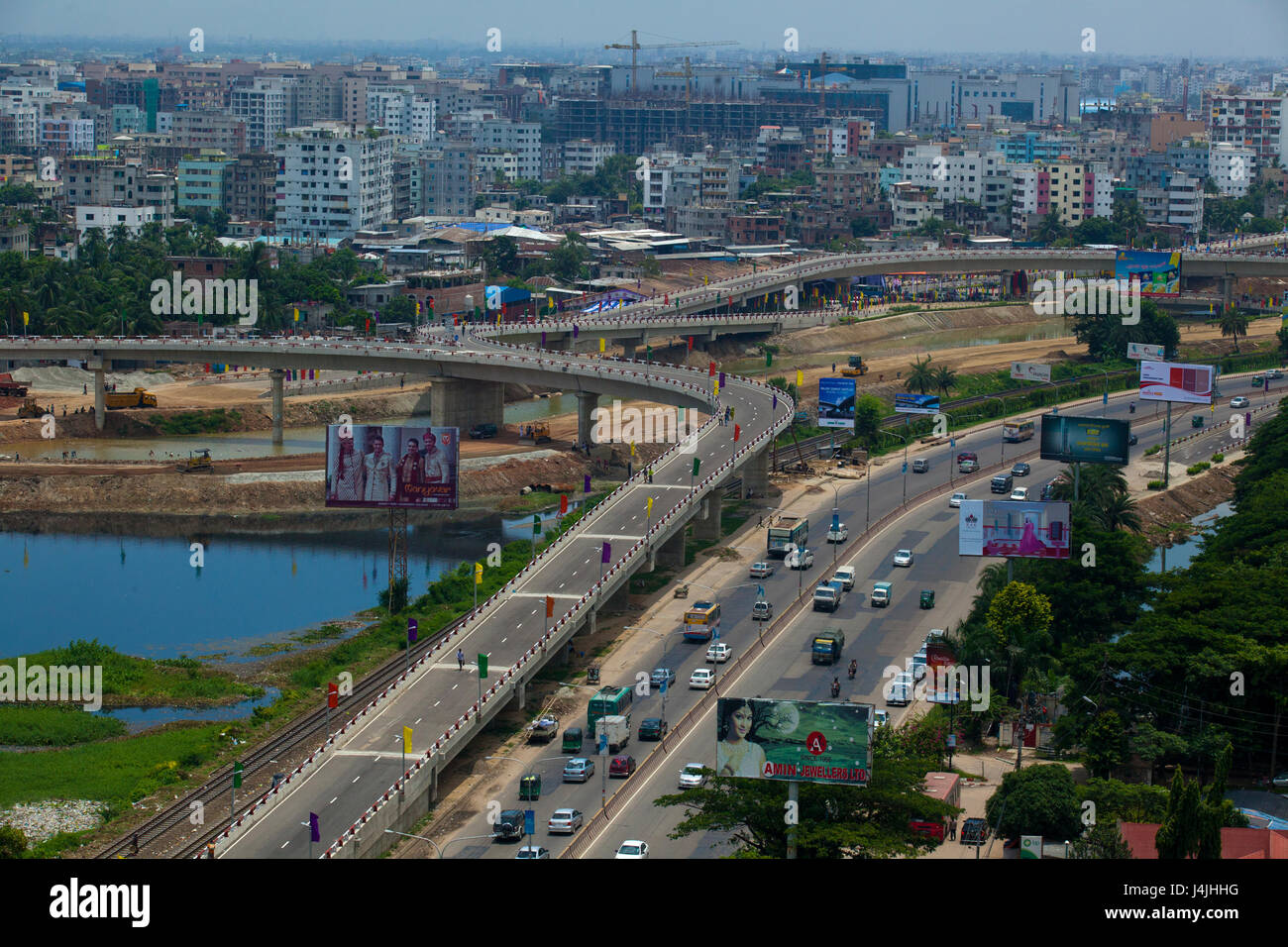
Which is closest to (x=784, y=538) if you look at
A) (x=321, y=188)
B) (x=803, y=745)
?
(x=803, y=745)

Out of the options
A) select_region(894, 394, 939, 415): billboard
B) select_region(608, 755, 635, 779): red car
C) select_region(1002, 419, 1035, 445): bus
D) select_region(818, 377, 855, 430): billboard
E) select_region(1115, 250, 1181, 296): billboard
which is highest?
select_region(1115, 250, 1181, 296): billboard

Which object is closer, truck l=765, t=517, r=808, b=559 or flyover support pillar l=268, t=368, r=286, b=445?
truck l=765, t=517, r=808, b=559

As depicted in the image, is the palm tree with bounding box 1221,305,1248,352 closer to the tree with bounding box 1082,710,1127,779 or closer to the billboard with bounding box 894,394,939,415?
the billboard with bounding box 894,394,939,415

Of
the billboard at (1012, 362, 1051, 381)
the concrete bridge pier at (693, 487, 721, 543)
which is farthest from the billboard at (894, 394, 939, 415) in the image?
the concrete bridge pier at (693, 487, 721, 543)

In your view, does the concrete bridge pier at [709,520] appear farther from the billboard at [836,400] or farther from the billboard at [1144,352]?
the billboard at [1144,352]

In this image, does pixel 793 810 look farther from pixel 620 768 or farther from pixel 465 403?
pixel 465 403

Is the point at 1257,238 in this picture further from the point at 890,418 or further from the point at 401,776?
the point at 401,776

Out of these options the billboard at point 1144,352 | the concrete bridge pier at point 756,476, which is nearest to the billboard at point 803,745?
the concrete bridge pier at point 756,476
